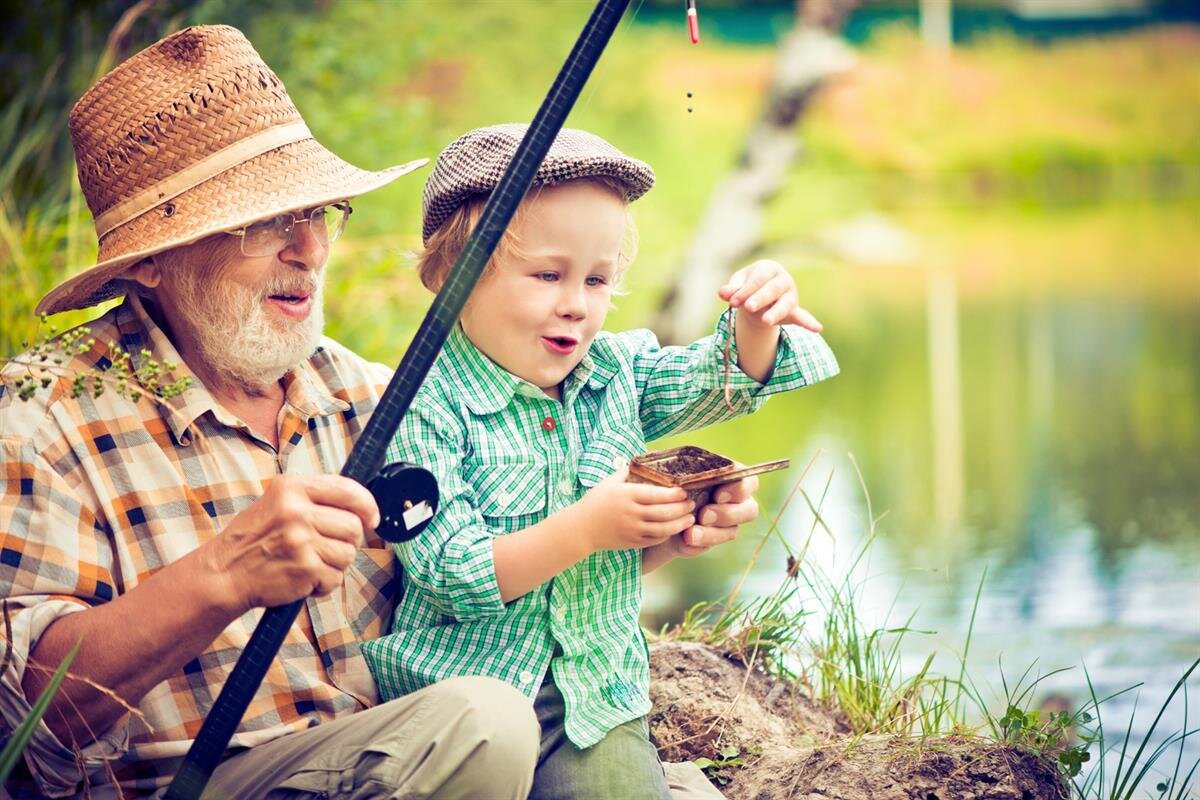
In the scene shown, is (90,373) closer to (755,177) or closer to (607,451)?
(607,451)

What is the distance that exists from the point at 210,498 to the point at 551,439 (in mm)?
504

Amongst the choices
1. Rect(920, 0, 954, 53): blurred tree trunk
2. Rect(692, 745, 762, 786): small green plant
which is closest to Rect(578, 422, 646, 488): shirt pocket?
Rect(692, 745, 762, 786): small green plant

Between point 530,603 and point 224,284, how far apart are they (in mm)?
639

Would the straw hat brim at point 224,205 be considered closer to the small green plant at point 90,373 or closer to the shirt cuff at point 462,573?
the small green plant at point 90,373

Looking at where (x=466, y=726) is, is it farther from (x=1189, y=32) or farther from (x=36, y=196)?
(x=1189, y=32)

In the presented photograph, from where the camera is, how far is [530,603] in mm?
2199

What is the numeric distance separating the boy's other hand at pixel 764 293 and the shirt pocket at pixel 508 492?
390mm

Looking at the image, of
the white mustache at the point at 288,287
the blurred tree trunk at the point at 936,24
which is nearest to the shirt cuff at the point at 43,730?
the white mustache at the point at 288,287

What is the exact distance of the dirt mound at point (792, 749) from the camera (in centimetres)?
232

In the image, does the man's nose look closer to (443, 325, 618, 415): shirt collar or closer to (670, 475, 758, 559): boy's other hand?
(443, 325, 618, 415): shirt collar

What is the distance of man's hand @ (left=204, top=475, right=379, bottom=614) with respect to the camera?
173 centimetres

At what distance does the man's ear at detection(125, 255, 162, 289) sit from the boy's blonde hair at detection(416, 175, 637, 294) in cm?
42

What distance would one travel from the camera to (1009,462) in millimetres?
7109

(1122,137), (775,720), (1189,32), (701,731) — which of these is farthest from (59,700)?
(1189,32)
